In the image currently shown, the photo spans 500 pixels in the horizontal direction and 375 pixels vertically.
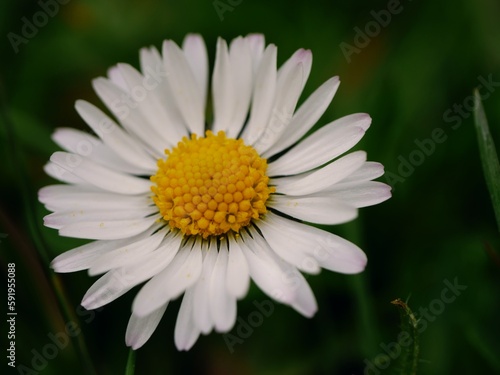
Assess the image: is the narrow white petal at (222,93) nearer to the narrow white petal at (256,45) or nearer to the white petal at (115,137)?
the narrow white petal at (256,45)

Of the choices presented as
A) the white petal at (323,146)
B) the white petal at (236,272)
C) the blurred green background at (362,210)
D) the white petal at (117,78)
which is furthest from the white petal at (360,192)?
the white petal at (117,78)

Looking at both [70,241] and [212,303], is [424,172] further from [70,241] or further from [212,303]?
→ [70,241]

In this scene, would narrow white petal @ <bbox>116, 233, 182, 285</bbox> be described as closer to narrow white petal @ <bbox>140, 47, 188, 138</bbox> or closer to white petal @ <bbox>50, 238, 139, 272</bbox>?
white petal @ <bbox>50, 238, 139, 272</bbox>

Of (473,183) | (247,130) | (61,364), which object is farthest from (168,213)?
(473,183)

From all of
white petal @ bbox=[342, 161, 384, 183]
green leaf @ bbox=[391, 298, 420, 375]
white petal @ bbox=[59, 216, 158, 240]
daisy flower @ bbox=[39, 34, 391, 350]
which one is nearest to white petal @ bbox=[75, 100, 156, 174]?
daisy flower @ bbox=[39, 34, 391, 350]

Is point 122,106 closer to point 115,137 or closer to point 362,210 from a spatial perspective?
point 115,137

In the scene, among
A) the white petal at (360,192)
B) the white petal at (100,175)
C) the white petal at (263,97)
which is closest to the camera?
the white petal at (360,192)
